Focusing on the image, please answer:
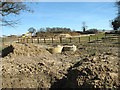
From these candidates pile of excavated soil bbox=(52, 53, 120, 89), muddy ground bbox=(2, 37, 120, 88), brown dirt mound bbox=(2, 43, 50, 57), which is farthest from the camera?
brown dirt mound bbox=(2, 43, 50, 57)

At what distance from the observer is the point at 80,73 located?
12.9 ft

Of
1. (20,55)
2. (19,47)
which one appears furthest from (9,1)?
(20,55)

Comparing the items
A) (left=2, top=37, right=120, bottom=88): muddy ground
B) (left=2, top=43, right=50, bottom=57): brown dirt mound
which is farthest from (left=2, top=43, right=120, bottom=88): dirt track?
(left=2, top=43, right=50, bottom=57): brown dirt mound

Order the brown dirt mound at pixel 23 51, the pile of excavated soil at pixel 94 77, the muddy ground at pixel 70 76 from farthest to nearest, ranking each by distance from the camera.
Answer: the brown dirt mound at pixel 23 51, the muddy ground at pixel 70 76, the pile of excavated soil at pixel 94 77

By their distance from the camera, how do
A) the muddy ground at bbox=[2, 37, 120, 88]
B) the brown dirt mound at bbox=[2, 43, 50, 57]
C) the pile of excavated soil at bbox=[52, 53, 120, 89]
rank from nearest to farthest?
the pile of excavated soil at bbox=[52, 53, 120, 89] < the muddy ground at bbox=[2, 37, 120, 88] < the brown dirt mound at bbox=[2, 43, 50, 57]

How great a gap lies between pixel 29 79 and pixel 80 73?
1.88 metres

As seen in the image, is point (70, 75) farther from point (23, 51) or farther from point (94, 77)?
point (23, 51)

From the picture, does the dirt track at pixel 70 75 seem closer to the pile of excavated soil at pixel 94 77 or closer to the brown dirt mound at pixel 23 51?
the pile of excavated soil at pixel 94 77

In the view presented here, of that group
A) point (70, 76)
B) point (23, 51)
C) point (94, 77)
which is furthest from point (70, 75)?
point (23, 51)

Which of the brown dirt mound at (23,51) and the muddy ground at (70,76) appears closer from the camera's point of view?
the muddy ground at (70,76)

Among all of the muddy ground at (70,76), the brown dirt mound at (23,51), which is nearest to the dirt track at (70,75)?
the muddy ground at (70,76)

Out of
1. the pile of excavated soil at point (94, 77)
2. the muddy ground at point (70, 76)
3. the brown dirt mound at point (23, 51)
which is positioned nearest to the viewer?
the pile of excavated soil at point (94, 77)

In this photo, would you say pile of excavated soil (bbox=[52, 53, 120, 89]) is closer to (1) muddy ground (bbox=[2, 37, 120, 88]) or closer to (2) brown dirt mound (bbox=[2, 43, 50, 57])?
(1) muddy ground (bbox=[2, 37, 120, 88])

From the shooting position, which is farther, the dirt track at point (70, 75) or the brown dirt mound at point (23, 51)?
the brown dirt mound at point (23, 51)
